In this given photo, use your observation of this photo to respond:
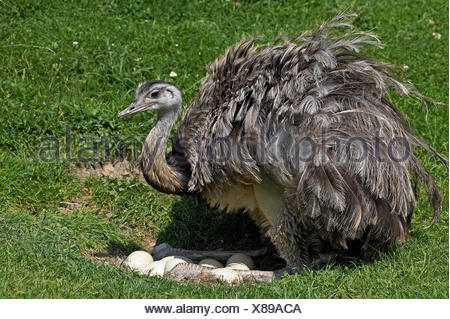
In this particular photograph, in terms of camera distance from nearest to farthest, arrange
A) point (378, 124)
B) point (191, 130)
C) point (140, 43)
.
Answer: point (378, 124) < point (191, 130) < point (140, 43)

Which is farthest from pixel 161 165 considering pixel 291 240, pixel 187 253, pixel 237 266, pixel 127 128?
pixel 127 128

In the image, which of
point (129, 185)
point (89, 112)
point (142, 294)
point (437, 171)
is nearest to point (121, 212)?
point (129, 185)

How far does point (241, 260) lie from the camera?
22.1 ft

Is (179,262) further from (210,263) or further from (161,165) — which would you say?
(161,165)

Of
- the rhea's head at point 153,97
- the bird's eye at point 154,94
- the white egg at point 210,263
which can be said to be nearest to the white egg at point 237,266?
the white egg at point 210,263

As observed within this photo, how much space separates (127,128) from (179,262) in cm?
193

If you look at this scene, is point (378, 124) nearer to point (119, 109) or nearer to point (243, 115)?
point (243, 115)

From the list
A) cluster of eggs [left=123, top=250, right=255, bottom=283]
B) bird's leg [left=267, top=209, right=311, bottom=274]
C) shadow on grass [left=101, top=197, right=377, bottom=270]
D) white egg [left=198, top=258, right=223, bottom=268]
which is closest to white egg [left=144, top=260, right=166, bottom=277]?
cluster of eggs [left=123, top=250, right=255, bottom=283]

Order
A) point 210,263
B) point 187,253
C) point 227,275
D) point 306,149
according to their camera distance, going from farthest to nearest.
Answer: point 187,253 < point 210,263 < point 227,275 < point 306,149

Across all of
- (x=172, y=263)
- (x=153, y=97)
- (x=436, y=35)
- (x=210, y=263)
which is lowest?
(x=210, y=263)

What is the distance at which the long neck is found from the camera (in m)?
6.50

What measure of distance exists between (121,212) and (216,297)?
73.5 inches

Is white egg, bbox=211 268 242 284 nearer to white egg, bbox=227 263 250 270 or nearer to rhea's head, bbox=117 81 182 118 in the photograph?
white egg, bbox=227 263 250 270

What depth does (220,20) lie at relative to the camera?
9352mm
